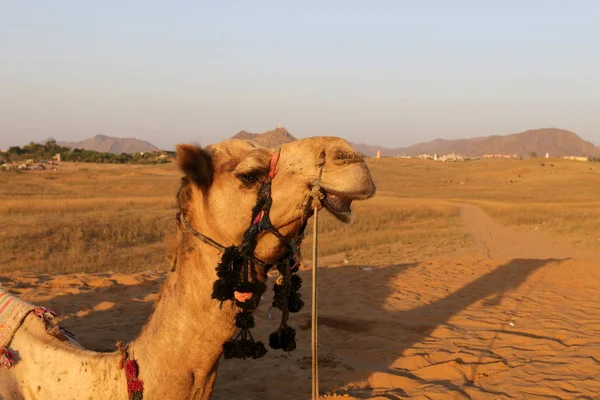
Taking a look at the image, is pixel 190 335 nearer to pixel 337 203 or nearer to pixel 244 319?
pixel 244 319

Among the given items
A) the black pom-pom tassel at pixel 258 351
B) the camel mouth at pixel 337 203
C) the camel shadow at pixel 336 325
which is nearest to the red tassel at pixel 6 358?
the black pom-pom tassel at pixel 258 351

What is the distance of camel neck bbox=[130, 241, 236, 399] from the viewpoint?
2432 millimetres

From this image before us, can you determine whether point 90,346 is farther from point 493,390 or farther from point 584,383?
point 584,383

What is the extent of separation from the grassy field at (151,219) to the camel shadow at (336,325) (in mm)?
3438

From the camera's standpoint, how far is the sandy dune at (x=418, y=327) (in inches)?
226

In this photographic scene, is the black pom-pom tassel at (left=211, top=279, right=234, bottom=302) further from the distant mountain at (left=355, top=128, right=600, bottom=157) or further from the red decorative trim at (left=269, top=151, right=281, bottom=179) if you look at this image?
the distant mountain at (left=355, top=128, right=600, bottom=157)

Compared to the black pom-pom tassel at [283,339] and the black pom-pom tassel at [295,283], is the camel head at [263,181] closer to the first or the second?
the black pom-pom tassel at [295,283]

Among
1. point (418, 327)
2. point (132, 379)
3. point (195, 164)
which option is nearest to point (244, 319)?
point (132, 379)

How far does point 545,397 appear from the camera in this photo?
543 centimetres

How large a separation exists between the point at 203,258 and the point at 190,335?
13.4 inches

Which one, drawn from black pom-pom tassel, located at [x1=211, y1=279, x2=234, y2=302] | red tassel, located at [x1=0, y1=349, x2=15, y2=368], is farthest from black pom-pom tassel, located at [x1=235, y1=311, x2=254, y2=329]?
red tassel, located at [x1=0, y1=349, x2=15, y2=368]

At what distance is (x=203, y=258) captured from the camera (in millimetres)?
2453

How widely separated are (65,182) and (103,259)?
828 inches

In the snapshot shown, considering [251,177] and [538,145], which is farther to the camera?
[538,145]
